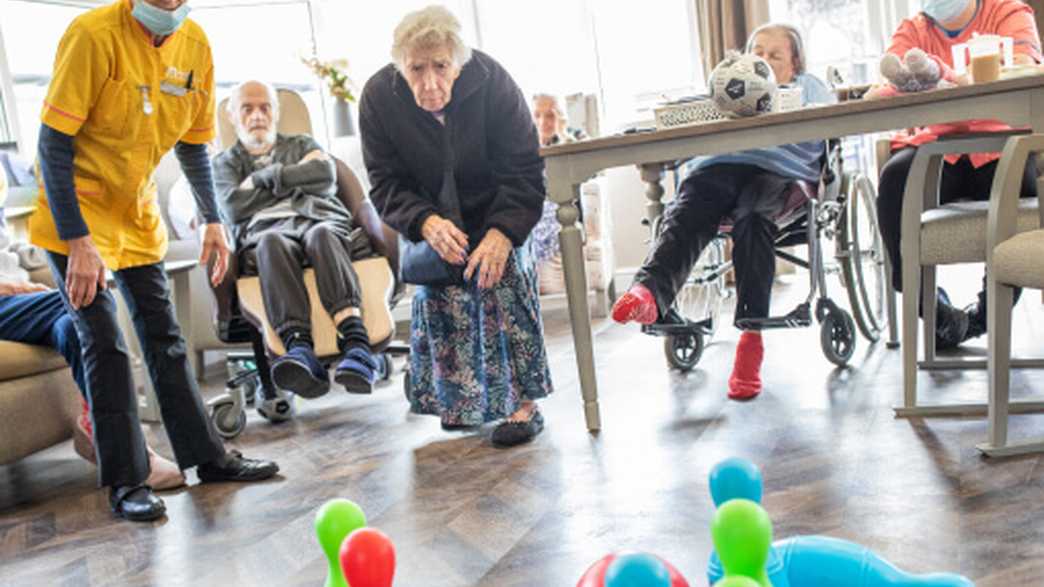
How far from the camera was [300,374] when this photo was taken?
2725mm

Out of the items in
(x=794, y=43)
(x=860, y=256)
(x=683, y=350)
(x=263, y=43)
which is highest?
(x=263, y=43)

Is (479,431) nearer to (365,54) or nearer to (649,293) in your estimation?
(649,293)

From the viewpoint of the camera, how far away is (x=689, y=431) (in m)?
2.45

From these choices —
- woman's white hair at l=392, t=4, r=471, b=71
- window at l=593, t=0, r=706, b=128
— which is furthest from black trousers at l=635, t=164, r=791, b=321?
window at l=593, t=0, r=706, b=128

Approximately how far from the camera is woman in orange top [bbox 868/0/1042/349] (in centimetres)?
277

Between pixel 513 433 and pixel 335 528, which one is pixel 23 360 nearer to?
pixel 513 433

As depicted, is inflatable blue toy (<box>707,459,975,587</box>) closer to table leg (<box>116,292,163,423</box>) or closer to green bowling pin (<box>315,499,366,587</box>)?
green bowling pin (<box>315,499,366,587</box>)

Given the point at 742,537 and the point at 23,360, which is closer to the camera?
the point at 742,537

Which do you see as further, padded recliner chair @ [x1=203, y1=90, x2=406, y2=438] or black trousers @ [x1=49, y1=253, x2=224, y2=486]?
padded recliner chair @ [x1=203, y1=90, x2=406, y2=438]

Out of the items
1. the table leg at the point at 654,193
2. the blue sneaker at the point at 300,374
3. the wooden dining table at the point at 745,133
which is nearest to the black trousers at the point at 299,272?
the blue sneaker at the point at 300,374

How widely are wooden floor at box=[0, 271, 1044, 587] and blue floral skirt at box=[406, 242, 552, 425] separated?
4.2 inches

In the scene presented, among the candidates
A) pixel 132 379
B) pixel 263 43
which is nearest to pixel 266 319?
pixel 132 379

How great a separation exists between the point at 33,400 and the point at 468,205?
1156 mm

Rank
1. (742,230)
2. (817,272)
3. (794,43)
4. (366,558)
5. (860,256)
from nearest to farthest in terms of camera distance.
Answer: (366,558)
(742,230)
(817,272)
(794,43)
(860,256)
